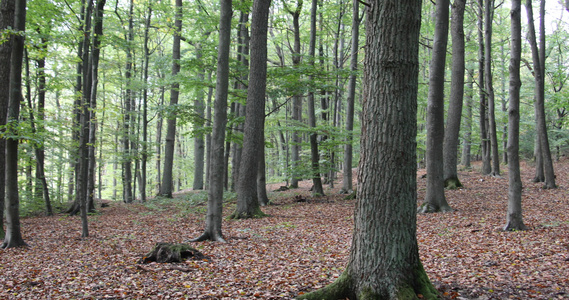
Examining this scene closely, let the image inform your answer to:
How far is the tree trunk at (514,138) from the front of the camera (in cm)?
663

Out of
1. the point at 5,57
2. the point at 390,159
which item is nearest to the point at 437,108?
the point at 390,159

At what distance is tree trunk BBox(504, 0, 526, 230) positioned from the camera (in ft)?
21.8

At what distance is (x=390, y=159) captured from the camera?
3305 mm

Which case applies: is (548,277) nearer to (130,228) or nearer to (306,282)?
(306,282)

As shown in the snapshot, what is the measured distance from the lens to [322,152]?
1517cm

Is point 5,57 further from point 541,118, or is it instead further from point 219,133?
point 541,118

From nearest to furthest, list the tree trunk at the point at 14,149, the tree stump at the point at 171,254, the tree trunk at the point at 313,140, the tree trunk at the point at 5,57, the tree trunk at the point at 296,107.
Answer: the tree stump at the point at 171,254 < the tree trunk at the point at 14,149 < the tree trunk at the point at 5,57 < the tree trunk at the point at 313,140 < the tree trunk at the point at 296,107

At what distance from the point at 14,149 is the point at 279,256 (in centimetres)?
581

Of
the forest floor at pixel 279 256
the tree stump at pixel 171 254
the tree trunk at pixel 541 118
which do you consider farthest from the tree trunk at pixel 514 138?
the tree stump at pixel 171 254

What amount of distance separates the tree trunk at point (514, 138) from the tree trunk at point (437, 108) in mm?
2093

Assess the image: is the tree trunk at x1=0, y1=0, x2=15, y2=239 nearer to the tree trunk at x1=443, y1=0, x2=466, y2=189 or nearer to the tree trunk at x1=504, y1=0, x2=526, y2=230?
the tree trunk at x1=504, y1=0, x2=526, y2=230

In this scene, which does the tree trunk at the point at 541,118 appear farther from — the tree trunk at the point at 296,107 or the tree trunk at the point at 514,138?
the tree trunk at the point at 296,107

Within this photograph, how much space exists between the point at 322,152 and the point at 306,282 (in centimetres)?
1088

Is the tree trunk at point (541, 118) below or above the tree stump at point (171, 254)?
→ above
